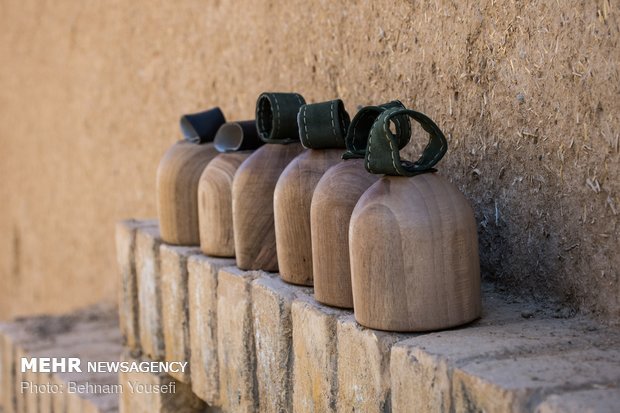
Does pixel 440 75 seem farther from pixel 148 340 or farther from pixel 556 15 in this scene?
pixel 148 340

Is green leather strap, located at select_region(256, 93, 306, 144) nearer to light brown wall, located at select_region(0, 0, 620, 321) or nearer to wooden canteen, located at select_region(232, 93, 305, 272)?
wooden canteen, located at select_region(232, 93, 305, 272)

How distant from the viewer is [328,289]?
190 centimetres

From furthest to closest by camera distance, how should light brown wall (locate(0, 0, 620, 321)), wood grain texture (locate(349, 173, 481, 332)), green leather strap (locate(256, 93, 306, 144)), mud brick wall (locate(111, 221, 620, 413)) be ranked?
green leather strap (locate(256, 93, 306, 144)) → light brown wall (locate(0, 0, 620, 321)) → wood grain texture (locate(349, 173, 481, 332)) → mud brick wall (locate(111, 221, 620, 413))

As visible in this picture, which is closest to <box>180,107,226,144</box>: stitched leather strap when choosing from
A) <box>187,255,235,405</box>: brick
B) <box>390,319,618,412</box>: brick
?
<box>187,255,235,405</box>: brick

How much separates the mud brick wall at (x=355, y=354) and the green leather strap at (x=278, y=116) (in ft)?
1.14

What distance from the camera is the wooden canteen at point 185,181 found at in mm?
2727

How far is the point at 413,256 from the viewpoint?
167 centimetres

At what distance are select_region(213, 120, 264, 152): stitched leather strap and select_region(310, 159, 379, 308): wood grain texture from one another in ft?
2.17

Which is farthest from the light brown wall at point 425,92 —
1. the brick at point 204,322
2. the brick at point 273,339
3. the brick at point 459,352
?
the brick at point 204,322

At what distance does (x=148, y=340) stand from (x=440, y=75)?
1287 millimetres

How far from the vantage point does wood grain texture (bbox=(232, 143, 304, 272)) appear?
2283 millimetres

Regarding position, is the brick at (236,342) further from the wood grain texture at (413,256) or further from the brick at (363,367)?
the wood grain texture at (413,256)

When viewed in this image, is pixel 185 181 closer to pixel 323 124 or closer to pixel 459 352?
pixel 323 124

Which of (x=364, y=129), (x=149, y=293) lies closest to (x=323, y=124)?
(x=364, y=129)
